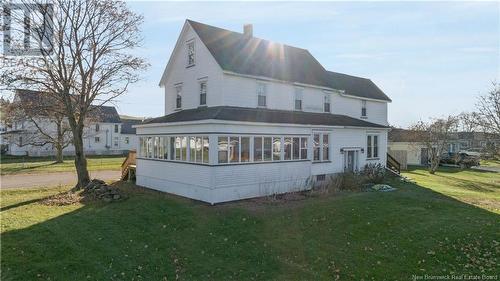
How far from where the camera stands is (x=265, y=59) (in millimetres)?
24203

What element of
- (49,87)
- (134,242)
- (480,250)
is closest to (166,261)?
(134,242)

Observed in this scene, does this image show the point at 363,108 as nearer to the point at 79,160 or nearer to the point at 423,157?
the point at 423,157

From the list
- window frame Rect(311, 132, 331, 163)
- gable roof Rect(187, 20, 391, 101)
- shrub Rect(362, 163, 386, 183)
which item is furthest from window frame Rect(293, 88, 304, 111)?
shrub Rect(362, 163, 386, 183)

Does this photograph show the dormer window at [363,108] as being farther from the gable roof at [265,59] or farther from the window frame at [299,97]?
the window frame at [299,97]

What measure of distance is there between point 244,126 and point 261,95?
5237 millimetres

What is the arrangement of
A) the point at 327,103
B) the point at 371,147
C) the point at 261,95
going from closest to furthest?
the point at 261,95
the point at 371,147
the point at 327,103

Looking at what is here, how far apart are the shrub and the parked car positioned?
23268 millimetres

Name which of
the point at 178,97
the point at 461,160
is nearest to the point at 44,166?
the point at 178,97

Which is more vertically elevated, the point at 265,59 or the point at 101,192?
the point at 265,59

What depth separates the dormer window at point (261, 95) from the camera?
2216cm

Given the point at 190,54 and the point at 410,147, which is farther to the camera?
the point at 410,147

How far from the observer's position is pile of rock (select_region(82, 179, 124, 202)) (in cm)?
1761

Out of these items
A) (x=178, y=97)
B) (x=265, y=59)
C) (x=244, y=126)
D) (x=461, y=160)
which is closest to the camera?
(x=244, y=126)

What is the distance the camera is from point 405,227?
468 inches
